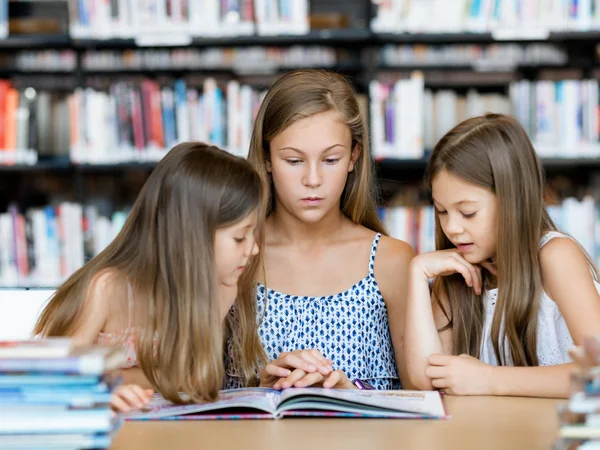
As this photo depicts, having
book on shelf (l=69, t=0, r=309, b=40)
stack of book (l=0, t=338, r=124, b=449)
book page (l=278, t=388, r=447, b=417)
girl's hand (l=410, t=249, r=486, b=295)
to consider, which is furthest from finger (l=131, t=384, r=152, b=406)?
book on shelf (l=69, t=0, r=309, b=40)

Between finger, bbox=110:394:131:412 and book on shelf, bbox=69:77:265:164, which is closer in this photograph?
finger, bbox=110:394:131:412

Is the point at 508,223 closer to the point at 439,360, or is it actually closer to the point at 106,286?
the point at 439,360

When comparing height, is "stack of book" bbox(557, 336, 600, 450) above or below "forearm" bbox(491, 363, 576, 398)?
above

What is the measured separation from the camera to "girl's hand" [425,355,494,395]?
1261mm

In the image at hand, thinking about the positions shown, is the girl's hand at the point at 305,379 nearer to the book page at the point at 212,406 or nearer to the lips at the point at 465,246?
the book page at the point at 212,406

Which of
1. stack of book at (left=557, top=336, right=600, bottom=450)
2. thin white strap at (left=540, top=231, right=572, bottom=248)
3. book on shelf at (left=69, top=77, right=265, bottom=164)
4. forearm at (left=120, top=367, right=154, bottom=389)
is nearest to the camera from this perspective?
stack of book at (left=557, top=336, right=600, bottom=450)

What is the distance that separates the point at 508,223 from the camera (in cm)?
145

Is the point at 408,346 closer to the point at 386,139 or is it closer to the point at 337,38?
the point at 386,139

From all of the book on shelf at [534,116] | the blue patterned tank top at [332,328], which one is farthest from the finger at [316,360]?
the book on shelf at [534,116]

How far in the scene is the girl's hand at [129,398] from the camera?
1110 millimetres

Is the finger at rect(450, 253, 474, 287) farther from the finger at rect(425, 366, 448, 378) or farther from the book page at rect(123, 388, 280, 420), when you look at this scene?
the book page at rect(123, 388, 280, 420)

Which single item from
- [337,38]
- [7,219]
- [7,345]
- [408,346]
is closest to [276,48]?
[337,38]

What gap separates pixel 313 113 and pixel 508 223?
0.42 meters

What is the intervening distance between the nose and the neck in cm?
19
